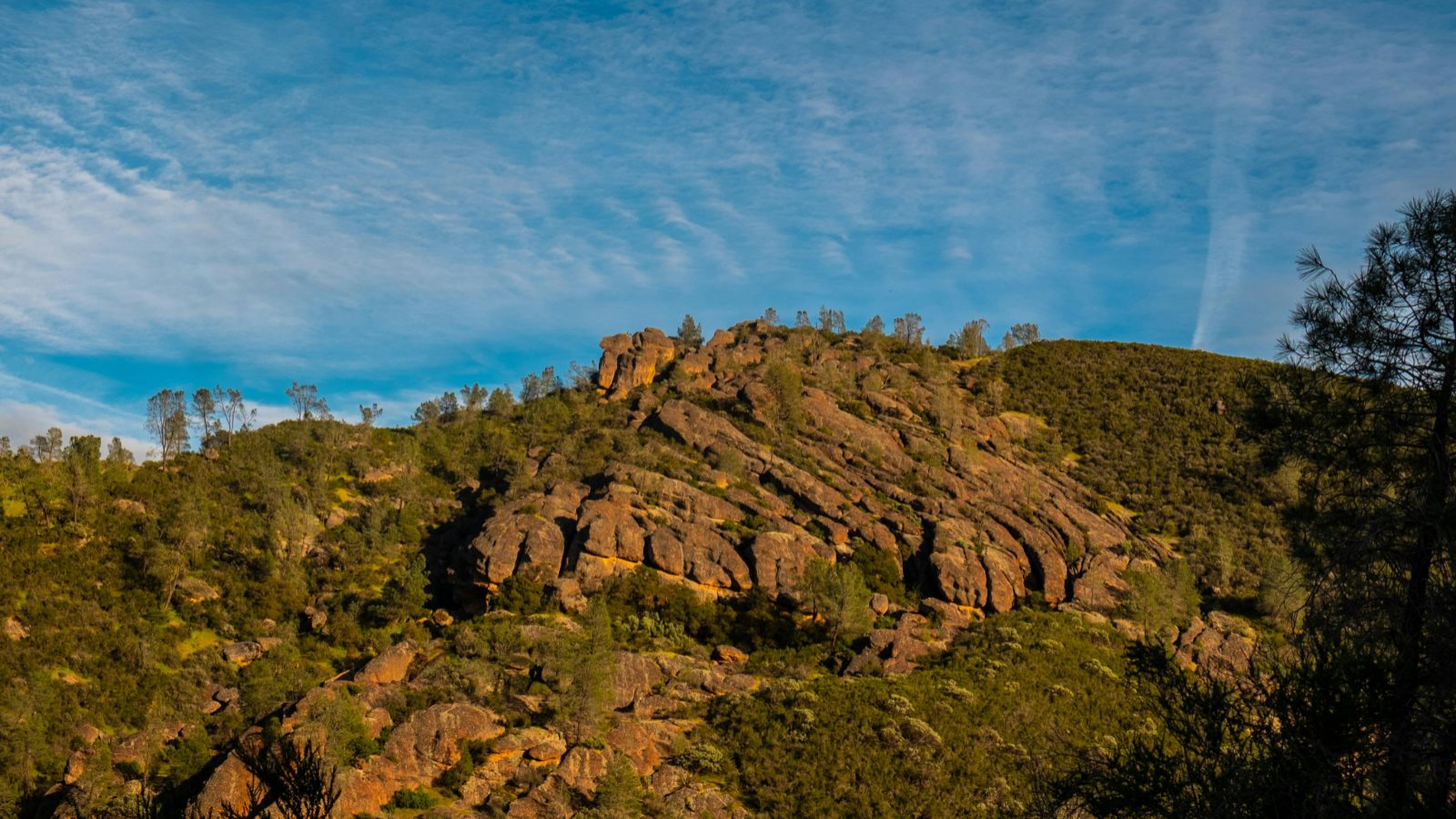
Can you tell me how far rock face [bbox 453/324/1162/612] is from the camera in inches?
2704

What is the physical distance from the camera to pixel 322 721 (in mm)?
39188

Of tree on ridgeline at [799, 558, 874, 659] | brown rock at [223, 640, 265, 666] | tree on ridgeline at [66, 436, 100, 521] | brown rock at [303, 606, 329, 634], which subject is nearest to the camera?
brown rock at [223, 640, 265, 666]

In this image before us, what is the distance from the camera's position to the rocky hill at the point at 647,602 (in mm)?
42906

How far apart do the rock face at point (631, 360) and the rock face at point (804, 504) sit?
500 mm

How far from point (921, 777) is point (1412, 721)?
37.0 m

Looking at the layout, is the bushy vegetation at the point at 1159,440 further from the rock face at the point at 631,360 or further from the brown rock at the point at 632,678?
the brown rock at the point at 632,678

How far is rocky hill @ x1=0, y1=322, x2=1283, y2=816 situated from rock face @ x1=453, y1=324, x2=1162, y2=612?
1.22 ft

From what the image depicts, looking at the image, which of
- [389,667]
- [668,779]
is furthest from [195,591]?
[668,779]

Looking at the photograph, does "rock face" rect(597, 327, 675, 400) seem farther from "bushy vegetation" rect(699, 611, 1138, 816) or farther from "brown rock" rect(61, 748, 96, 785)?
"brown rock" rect(61, 748, 96, 785)

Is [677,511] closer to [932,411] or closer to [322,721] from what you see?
[322,721]

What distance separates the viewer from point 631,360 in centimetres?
12319

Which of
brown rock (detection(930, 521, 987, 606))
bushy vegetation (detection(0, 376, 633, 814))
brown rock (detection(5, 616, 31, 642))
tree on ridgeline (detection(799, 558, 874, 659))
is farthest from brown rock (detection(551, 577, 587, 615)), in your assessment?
brown rock (detection(5, 616, 31, 642))

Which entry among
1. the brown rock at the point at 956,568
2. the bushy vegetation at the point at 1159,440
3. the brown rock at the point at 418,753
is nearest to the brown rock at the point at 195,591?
the brown rock at the point at 418,753

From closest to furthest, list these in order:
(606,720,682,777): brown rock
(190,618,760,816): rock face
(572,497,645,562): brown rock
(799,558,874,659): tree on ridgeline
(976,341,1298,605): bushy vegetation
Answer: (190,618,760,816): rock face < (606,720,682,777): brown rock < (799,558,874,659): tree on ridgeline < (572,497,645,562): brown rock < (976,341,1298,605): bushy vegetation
